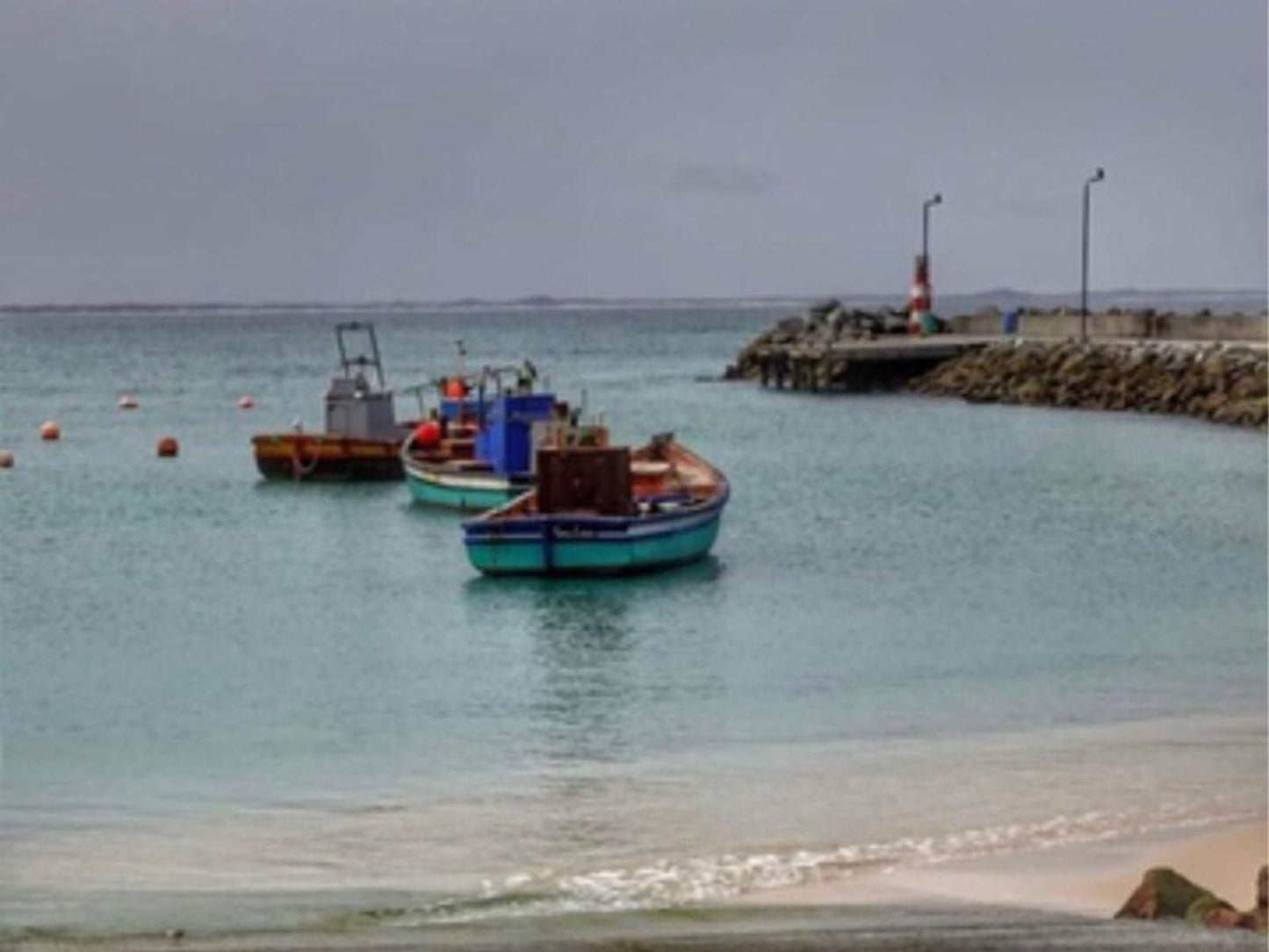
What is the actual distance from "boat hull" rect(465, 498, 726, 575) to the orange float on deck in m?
12.6

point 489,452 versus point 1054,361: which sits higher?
point 489,452

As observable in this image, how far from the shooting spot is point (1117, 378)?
61812 mm

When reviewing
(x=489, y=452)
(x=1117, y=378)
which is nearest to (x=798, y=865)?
(x=489, y=452)

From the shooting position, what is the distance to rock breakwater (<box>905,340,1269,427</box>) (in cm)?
5547

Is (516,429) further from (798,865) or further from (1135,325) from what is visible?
(1135,325)

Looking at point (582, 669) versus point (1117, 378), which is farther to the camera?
point (1117, 378)

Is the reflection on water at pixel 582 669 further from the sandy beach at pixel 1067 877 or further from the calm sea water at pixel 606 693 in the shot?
the sandy beach at pixel 1067 877

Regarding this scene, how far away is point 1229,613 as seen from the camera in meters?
24.9

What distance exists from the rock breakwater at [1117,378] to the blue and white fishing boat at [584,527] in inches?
1034

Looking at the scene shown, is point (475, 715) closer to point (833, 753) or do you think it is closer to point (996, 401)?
point (833, 753)

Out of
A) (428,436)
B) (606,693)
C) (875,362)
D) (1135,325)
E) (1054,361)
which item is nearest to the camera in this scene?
(606,693)

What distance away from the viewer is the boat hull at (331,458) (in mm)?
42719

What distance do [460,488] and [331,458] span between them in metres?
6.82

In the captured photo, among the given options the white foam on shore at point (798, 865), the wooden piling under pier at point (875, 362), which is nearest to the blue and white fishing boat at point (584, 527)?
the white foam on shore at point (798, 865)
